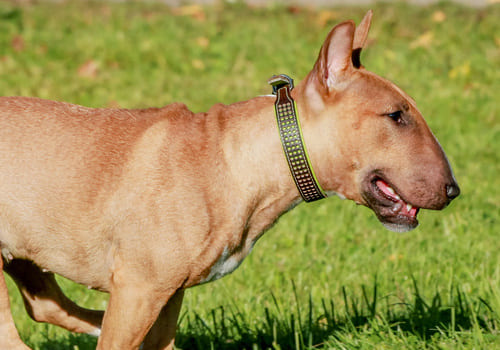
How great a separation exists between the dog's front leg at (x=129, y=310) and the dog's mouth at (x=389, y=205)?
1.04m

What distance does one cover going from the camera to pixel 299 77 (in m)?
9.57

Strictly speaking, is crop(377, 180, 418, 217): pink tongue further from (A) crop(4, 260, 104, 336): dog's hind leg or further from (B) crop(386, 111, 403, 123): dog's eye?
(A) crop(4, 260, 104, 336): dog's hind leg

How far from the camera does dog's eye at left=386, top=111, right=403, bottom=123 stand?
3520mm

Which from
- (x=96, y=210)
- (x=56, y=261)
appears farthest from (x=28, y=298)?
(x=96, y=210)

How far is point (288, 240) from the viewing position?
615 centimetres

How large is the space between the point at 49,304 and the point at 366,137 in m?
1.98

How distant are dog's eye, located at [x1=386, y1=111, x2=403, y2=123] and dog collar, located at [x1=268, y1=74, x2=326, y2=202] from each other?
43 cm

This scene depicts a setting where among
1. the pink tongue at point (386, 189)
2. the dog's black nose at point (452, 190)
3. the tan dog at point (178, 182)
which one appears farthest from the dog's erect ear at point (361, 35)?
the dog's black nose at point (452, 190)

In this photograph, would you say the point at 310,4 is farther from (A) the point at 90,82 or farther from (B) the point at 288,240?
(B) the point at 288,240

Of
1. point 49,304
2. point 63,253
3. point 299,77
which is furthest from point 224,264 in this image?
point 299,77

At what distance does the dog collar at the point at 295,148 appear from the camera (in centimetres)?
351

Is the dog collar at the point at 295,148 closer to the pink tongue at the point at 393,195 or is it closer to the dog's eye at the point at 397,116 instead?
the pink tongue at the point at 393,195

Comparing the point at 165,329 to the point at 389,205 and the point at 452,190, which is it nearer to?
the point at 389,205

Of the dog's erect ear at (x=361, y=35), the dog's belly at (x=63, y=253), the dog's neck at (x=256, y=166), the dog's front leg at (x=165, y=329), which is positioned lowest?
the dog's front leg at (x=165, y=329)
